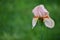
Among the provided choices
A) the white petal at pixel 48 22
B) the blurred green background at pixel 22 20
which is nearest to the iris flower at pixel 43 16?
the white petal at pixel 48 22

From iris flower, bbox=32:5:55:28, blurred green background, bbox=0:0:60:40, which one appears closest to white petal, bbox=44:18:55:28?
iris flower, bbox=32:5:55:28

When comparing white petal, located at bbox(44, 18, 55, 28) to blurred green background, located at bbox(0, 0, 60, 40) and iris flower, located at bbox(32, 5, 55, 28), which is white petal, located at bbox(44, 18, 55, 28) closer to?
iris flower, located at bbox(32, 5, 55, 28)

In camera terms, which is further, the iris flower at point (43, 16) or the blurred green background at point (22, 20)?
the blurred green background at point (22, 20)

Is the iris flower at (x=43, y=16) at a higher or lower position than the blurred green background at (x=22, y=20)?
higher

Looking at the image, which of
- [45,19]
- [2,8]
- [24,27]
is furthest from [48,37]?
[45,19]

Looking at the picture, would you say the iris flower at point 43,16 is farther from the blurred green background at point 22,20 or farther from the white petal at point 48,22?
the blurred green background at point 22,20

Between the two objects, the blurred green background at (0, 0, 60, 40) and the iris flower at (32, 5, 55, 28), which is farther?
the blurred green background at (0, 0, 60, 40)

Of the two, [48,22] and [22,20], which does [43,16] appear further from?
[22,20]

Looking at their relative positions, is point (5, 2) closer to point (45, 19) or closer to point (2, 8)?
point (2, 8)
